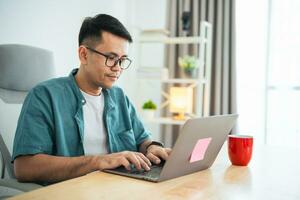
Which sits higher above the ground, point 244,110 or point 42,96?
point 42,96

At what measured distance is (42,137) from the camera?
119cm

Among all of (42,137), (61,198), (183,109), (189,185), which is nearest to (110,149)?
(42,137)

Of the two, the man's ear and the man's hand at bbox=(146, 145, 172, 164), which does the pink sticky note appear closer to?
the man's hand at bbox=(146, 145, 172, 164)

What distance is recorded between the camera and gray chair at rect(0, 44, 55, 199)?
142 cm

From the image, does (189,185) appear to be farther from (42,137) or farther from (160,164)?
(42,137)

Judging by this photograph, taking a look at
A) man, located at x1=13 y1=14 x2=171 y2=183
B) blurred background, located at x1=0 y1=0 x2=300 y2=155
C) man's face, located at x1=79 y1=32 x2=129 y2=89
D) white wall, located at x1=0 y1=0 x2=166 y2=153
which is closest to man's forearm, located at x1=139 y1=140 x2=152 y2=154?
man, located at x1=13 y1=14 x2=171 y2=183

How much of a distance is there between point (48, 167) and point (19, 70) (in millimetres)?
521

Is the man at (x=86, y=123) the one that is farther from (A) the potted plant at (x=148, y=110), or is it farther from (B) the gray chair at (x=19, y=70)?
(A) the potted plant at (x=148, y=110)

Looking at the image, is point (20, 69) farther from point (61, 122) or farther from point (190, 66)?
point (190, 66)

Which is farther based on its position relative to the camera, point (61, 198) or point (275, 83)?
point (275, 83)

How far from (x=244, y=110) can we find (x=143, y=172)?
7.84 ft

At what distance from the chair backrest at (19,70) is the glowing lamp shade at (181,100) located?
1.60 metres

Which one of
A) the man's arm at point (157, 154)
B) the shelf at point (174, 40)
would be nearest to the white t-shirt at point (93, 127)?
the man's arm at point (157, 154)

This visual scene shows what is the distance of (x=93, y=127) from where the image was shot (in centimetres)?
143
